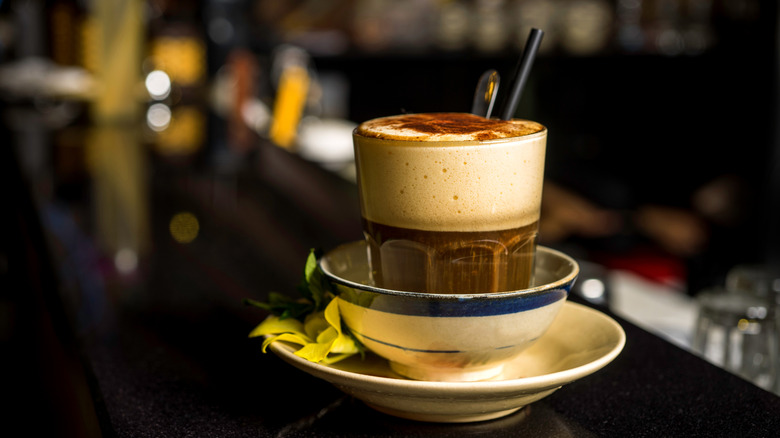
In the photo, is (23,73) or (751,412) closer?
(751,412)

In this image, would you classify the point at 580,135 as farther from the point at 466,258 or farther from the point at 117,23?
the point at 466,258

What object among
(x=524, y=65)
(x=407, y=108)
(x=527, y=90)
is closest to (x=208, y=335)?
(x=524, y=65)

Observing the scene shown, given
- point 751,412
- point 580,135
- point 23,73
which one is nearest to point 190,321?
point 751,412

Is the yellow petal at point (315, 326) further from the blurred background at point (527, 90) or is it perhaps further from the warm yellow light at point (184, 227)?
the blurred background at point (527, 90)

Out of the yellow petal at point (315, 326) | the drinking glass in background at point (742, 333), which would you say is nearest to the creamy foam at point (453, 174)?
the yellow petal at point (315, 326)

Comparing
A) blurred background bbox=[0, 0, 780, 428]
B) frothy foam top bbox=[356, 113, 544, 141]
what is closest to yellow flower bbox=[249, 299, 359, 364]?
frothy foam top bbox=[356, 113, 544, 141]

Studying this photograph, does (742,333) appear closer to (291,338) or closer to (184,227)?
(291,338)
